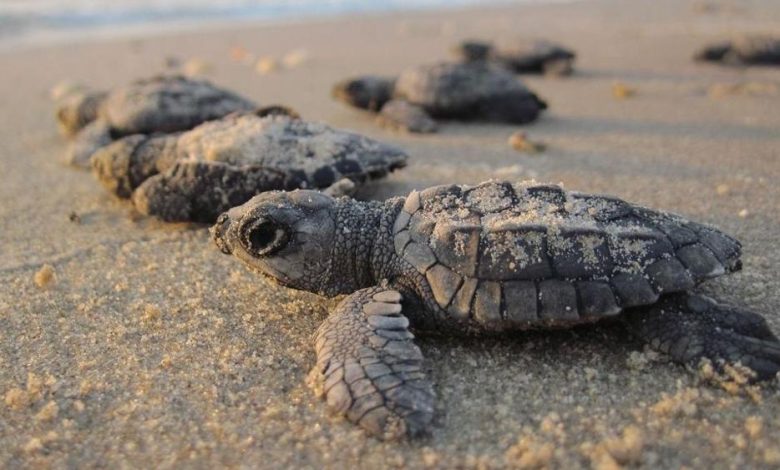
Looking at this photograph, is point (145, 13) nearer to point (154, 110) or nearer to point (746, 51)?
point (154, 110)

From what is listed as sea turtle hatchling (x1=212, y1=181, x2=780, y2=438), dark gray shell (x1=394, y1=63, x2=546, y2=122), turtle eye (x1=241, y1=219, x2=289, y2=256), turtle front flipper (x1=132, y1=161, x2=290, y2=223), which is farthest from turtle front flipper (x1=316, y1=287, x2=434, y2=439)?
dark gray shell (x1=394, y1=63, x2=546, y2=122)

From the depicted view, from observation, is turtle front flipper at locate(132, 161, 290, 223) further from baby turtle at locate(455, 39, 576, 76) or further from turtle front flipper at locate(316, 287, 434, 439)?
baby turtle at locate(455, 39, 576, 76)

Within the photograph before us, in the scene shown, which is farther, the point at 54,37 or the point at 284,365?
the point at 54,37

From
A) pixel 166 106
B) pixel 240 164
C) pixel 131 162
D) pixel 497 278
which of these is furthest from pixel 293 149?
pixel 166 106

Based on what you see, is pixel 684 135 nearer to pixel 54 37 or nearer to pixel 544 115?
pixel 544 115

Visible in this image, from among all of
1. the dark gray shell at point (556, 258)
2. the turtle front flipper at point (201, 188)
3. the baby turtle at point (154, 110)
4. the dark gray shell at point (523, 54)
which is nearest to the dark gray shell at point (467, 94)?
the baby turtle at point (154, 110)

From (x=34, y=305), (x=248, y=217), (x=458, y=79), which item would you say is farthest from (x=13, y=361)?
(x=458, y=79)
